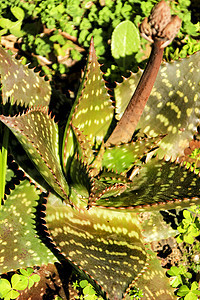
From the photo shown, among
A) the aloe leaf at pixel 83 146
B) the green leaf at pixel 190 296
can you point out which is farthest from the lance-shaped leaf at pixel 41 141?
the green leaf at pixel 190 296

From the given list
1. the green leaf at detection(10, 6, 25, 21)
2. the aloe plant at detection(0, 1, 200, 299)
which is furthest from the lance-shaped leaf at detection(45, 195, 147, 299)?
the green leaf at detection(10, 6, 25, 21)

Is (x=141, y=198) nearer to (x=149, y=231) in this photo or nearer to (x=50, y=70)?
(x=149, y=231)

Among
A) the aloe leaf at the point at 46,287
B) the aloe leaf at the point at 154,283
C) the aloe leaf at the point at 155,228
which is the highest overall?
the aloe leaf at the point at 155,228

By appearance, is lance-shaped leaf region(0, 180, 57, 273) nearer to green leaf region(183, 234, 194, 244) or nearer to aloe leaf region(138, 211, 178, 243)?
aloe leaf region(138, 211, 178, 243)

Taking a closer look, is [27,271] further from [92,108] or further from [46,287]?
[92,108]

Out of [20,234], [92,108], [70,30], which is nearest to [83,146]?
[92,108]

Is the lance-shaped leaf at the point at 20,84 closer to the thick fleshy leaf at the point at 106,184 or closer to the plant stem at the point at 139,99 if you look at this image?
the plant stem at the point at 139,99

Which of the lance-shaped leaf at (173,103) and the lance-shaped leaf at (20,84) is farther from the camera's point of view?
the lance-shaped leaf at (173,103)
